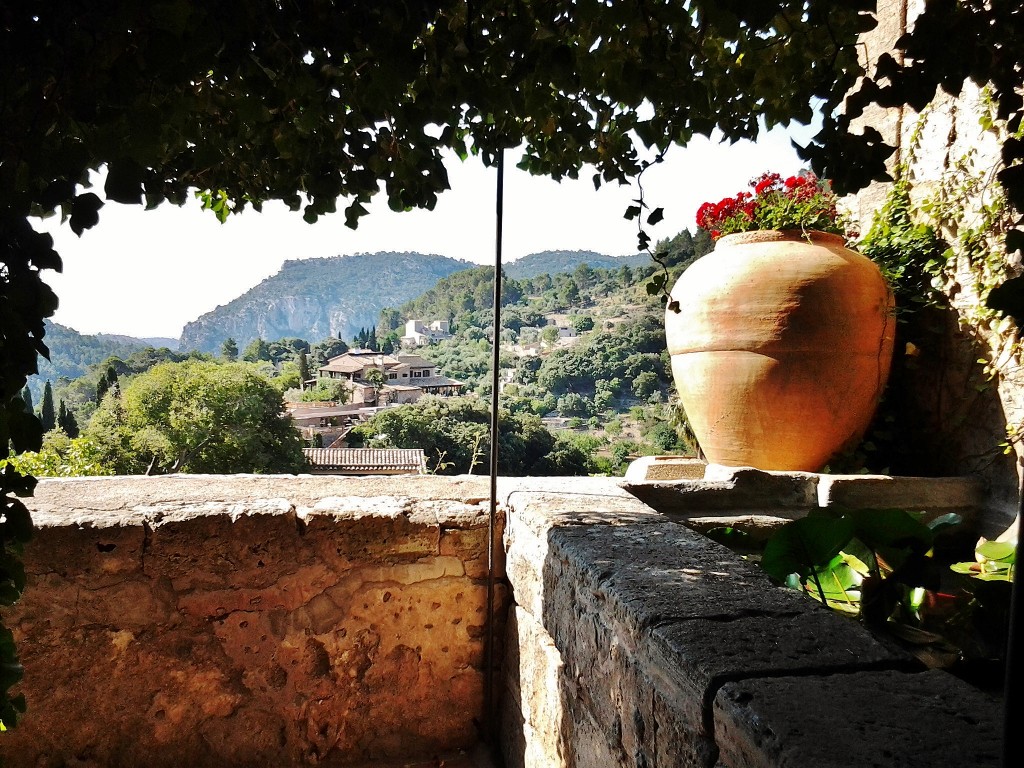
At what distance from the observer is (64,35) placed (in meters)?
0.75

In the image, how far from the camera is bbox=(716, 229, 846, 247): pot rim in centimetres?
283

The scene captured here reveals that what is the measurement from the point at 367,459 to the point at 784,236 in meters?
15.2

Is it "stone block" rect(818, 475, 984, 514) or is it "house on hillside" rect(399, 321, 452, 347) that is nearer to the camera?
"stone block" rect(818, 475, 984, 514)

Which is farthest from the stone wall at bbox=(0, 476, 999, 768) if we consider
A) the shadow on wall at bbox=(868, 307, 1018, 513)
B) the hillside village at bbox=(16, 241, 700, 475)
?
the hillside village at bbox=(16, 241, 700, 475)

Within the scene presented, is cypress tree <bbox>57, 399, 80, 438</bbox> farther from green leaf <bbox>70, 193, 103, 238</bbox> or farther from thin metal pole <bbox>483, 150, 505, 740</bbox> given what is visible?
green leaf <bbox>70, 193, 103, 238</bbox>

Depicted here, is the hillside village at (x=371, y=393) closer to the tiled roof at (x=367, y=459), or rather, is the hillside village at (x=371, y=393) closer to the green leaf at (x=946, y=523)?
the tiled roof at (x=367, y=459)

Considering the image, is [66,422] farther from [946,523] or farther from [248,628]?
[946,523]

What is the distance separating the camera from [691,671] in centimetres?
87

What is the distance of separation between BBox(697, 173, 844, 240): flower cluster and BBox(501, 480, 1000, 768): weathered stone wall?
5.77 feet

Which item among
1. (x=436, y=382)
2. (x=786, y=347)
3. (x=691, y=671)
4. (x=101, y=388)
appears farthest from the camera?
(x=101, y=388)

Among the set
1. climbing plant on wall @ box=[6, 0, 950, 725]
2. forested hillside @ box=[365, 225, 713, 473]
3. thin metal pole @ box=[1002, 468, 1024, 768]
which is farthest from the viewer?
forested hillside @ box=[365, 225, 713, 473]

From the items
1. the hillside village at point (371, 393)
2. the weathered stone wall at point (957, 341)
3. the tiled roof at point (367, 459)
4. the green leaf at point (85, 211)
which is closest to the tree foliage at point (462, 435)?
the tiled roof at point (367, 459)

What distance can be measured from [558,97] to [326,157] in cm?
54

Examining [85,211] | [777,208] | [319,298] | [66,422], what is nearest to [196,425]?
[66,422]
